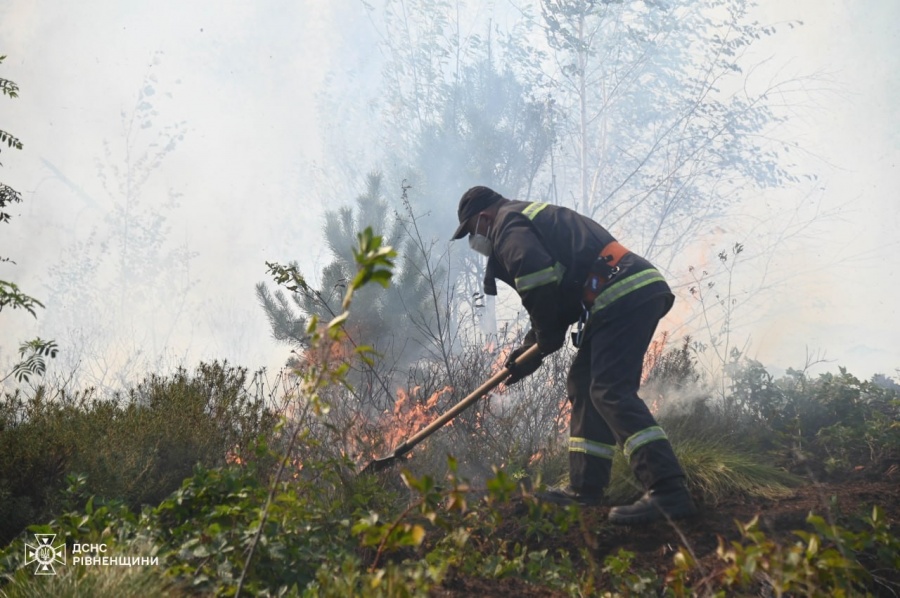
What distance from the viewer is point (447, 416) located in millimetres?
3729

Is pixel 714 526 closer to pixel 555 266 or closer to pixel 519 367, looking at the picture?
pixel 519 367

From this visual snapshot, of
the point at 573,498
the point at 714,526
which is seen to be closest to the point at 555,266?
the point at 573,498

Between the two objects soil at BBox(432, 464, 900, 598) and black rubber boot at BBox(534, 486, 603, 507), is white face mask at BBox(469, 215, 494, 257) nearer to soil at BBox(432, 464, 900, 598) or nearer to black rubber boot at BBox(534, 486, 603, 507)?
black rubber boot at BBox(534, 486, 603, 507)

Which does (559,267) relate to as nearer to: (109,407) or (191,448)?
(191,448)

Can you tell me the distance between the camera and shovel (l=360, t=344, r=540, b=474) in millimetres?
3760

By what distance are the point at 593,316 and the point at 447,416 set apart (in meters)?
0.96

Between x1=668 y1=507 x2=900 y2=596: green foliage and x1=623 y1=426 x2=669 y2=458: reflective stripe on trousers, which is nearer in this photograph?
x1=668 y1=507 x2=900 y2=596: green foliage

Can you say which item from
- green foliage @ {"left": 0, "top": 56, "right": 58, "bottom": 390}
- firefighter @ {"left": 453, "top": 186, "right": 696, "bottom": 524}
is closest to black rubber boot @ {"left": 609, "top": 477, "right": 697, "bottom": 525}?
firefighter @ {"left": 453, "top": 186, "right": 696, "bottom": 524}

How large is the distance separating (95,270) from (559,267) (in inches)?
696

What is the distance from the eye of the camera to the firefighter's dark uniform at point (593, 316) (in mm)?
3504

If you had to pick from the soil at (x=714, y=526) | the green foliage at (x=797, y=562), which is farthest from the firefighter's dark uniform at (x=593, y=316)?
the green foliage at (x=797, y=562)

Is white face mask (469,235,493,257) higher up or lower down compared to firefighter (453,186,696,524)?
higher up

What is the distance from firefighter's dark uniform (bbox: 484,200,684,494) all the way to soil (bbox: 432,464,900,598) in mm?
267

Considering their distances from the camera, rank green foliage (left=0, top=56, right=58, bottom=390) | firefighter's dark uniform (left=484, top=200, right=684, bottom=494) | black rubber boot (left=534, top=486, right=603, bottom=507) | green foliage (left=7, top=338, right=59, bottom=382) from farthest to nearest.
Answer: green foliage (left=7, top=338, right=59, bottom=382) < green foliage (left=0, top=56, right=58, bottom=390) < black rubber boot (left=534, top=486, right=603, bottom=507) < firefighter's dark uniform (left=484, top=200, right=684, bottom=494)
